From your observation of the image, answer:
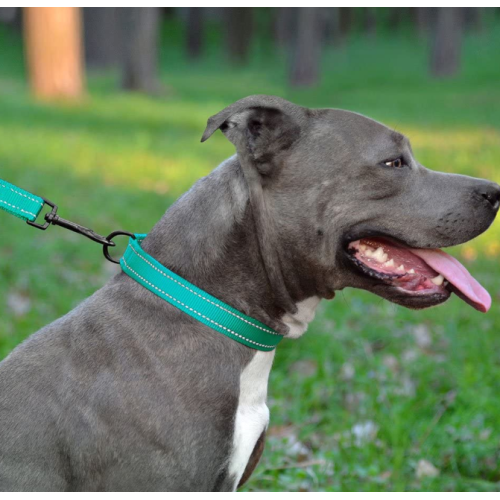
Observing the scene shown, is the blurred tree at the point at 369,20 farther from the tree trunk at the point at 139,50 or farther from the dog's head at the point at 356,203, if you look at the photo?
the dog's head at the point at 356,203

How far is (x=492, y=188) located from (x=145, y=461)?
1.67m

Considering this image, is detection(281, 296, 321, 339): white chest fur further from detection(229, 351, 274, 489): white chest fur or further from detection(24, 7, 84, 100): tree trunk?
detection(24, 7, 84, 100): tree trunk

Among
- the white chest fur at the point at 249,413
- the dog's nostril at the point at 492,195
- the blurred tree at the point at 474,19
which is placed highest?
the dog's nostril at the point at 492,195

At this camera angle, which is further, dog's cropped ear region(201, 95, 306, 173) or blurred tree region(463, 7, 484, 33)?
blurred tree region(463, 7, 484, 33)

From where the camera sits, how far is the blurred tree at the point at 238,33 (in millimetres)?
34938

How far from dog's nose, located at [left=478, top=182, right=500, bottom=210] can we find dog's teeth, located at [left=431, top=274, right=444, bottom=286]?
352mm

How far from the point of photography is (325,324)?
5.27m

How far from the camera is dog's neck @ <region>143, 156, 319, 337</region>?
2.72 meters

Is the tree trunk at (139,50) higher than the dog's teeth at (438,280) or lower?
lower

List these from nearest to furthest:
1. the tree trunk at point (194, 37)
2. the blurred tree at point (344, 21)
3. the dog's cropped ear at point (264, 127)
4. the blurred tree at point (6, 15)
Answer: the dog's cropped ear at point (264, 127) < the tree trunk at point (194, 37) < the blurred tree at point (6, 15) < the blurred tree at point (344, 21)

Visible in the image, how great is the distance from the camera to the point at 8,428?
8.43 feet

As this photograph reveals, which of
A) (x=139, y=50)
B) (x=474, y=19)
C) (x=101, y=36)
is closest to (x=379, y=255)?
(x=139, y=50)

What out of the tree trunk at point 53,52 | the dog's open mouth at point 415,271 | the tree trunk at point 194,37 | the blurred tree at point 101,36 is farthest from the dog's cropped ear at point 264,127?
the tree trunk at point 194,37

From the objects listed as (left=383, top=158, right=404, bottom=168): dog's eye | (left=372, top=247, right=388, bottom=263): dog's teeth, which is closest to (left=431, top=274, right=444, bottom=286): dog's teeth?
(left=372, top=247, right=388, bottom=263): dog's teeth
